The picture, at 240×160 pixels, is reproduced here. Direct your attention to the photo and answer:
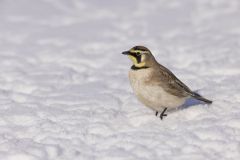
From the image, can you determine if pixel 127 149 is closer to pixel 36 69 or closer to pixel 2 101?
pixel 2 101

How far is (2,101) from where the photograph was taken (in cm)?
788

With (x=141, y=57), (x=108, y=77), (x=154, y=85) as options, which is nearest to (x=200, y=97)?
(x=154, y=85)

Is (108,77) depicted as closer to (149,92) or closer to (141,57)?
(141,57)

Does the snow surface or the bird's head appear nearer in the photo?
the snow surface

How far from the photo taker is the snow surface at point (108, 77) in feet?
20.4

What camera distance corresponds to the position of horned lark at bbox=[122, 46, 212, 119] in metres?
6.79

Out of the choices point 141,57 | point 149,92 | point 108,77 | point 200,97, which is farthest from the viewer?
point 108,77

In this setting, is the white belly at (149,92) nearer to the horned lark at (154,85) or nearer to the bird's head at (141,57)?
the horned lark at (154,85)

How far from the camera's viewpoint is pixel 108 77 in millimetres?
9055

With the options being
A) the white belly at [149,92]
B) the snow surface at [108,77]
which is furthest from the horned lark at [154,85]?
the snow surface at [108,77]

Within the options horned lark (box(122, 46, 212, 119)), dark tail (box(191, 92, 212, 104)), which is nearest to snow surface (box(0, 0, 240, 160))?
dark tail (box(191, 92, 212, 104))

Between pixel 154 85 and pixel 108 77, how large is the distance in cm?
231

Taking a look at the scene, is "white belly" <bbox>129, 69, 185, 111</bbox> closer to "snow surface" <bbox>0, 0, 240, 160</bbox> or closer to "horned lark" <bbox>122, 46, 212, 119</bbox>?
"horned lark" <bbox>122, 46, 212, 119</bbox>

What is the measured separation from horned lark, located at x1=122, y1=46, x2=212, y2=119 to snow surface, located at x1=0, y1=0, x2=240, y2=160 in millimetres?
190
